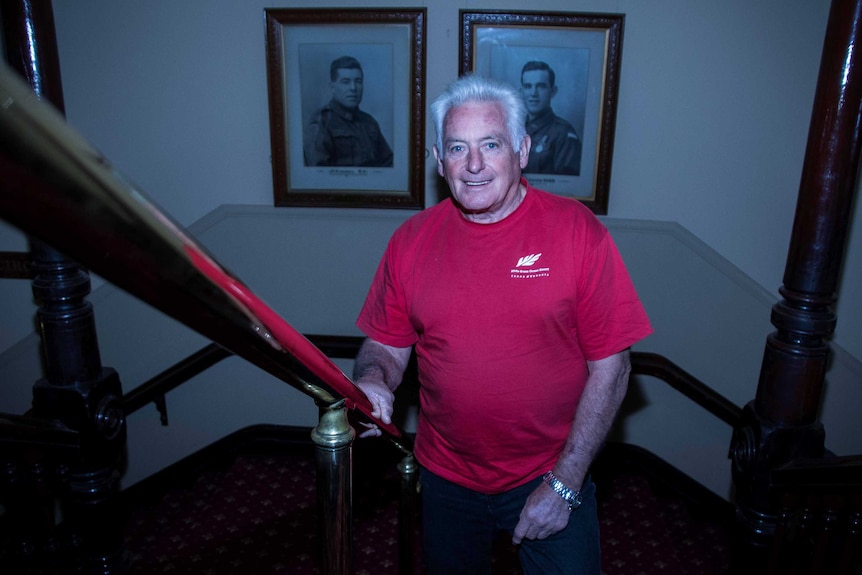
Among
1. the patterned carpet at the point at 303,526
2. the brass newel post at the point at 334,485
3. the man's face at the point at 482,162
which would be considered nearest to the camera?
the brass newel post at the point at 334,485

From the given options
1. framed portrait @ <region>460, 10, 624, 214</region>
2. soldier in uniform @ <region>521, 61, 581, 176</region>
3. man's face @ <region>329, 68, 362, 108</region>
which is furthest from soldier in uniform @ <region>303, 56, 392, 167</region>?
soldier in uniform @ <region>521, 61, 581, 176</region>

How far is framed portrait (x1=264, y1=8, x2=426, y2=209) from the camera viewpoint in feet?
11.5

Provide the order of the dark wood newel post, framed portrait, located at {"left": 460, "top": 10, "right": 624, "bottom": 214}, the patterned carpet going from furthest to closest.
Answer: framed portrait, located at {"left": 460, "top": 10, "right": 624, "bottom": 214} < the patterned carpet < the dark wood newel post

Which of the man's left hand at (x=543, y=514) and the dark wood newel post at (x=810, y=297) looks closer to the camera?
→ the man's left hand at (x=543, y=514)

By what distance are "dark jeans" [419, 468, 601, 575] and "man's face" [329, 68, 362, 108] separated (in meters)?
2.40

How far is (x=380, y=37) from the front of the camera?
139 inches

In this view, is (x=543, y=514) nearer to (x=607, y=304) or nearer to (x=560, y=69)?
(x=607, y=304)

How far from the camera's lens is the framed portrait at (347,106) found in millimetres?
3514

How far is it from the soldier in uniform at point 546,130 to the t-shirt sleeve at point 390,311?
187cm

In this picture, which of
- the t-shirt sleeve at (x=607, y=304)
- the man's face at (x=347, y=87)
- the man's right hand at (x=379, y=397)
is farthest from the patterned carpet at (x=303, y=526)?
the man's face at (x=347, y=87)

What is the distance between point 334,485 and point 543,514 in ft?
3.41

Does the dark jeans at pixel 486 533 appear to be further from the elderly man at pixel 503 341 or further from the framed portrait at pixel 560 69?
the framed portrait at pixel 560 69

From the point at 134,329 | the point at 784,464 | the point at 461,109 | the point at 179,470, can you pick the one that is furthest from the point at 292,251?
the point at 784,464

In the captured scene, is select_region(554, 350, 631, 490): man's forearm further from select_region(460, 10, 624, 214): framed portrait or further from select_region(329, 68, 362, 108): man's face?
select_region(329, 68, 362, 108): man's face
